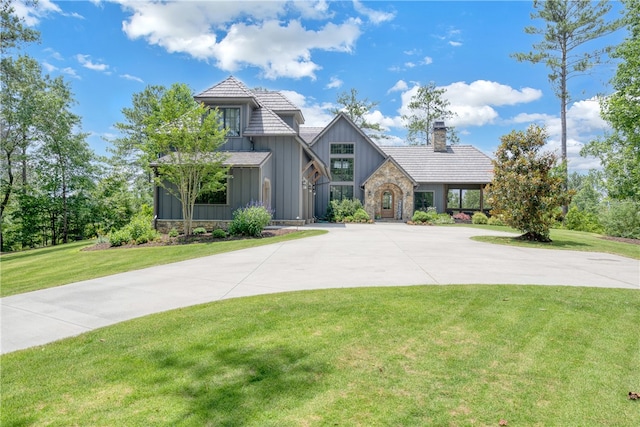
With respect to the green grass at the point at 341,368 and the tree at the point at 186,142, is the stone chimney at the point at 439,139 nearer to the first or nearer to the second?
the tree at the point at 186,142

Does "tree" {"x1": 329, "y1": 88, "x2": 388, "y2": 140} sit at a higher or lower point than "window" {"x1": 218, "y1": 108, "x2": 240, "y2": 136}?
higher

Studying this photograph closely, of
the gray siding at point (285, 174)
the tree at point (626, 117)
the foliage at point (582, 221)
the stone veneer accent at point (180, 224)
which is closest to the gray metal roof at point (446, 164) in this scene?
the foliage at point (582, 221)

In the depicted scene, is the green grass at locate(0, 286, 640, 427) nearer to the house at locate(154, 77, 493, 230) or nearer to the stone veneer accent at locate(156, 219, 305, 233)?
the house at locate(154, 77, 493, 230)

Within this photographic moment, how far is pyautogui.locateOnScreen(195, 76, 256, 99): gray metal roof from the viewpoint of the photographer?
694 inches

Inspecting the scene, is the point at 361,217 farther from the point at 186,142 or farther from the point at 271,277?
the point at 271,277

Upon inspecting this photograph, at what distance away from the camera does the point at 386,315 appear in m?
4.29

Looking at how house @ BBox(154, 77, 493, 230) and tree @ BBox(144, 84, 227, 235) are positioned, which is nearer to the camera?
tree @ BBox(144, 84, 227, 235)

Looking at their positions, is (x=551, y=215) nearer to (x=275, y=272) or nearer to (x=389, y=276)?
(x=389, y=276)

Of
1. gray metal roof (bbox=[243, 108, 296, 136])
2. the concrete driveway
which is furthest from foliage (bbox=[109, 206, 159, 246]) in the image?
gray metal roof (bbox=[243, 108, 296, 136])

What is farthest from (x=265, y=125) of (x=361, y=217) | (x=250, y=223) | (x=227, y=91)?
(x=361, y=217)

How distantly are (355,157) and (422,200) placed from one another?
22.5 ft

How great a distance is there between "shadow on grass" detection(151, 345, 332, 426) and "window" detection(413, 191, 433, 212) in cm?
2647

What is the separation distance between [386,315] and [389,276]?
2.35 m

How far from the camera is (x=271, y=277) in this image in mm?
6621
